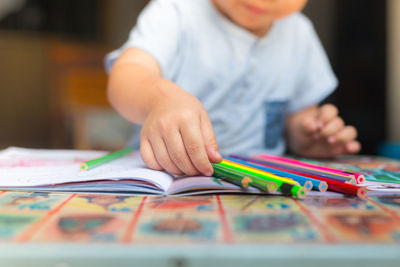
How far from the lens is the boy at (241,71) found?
1.99 ft

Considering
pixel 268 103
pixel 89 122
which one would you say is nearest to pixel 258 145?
pixel 268 103

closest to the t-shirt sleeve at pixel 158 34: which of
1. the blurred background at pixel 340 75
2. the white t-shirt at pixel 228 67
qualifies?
the white t-shirt at pixel 228 67

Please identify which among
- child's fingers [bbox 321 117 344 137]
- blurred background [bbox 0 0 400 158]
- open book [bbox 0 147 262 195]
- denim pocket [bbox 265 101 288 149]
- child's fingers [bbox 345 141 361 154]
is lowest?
open book [bbox 0 147 262 195]

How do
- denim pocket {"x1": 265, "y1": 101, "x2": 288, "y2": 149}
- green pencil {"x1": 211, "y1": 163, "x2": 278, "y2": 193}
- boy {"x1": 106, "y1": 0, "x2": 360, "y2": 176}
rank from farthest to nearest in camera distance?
denim pocket {"x1": 265, "y1": 101, "x2": 288, "y2": 149} < boy {"x1": 106, "y1": 0, "x2": 360, "y2": 176} < green pencil {"x1": 211, "y1": 163, "x2": 278, "y2": 193}

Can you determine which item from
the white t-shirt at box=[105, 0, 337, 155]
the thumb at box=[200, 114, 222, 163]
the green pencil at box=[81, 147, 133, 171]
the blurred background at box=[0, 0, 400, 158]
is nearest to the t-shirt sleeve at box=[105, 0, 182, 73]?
the white t-shirt at box=[105, 0, 337, 155]

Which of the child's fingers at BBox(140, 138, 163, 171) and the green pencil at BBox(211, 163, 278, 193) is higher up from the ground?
the child's fingers at BBox(140, 138, 163, 171)

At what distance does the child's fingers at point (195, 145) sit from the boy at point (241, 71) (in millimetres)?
128

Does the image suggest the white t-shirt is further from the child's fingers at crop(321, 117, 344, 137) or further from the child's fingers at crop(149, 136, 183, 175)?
the child's fingers at crop(149, 136, 183, 175)

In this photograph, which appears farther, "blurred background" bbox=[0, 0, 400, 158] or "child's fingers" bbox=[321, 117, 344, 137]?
"blurred background" bbox=[0, 0, 400, 158]

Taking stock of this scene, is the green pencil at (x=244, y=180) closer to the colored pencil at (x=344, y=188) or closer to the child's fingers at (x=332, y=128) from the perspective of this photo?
the colored pencil at (x=344, y=188)

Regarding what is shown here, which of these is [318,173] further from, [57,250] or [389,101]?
[389,101]

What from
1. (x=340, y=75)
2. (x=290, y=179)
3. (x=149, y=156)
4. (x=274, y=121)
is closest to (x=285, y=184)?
(x=290, y=179)

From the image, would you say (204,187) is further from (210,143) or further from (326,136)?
(326,136)

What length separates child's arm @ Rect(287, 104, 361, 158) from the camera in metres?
0.65
